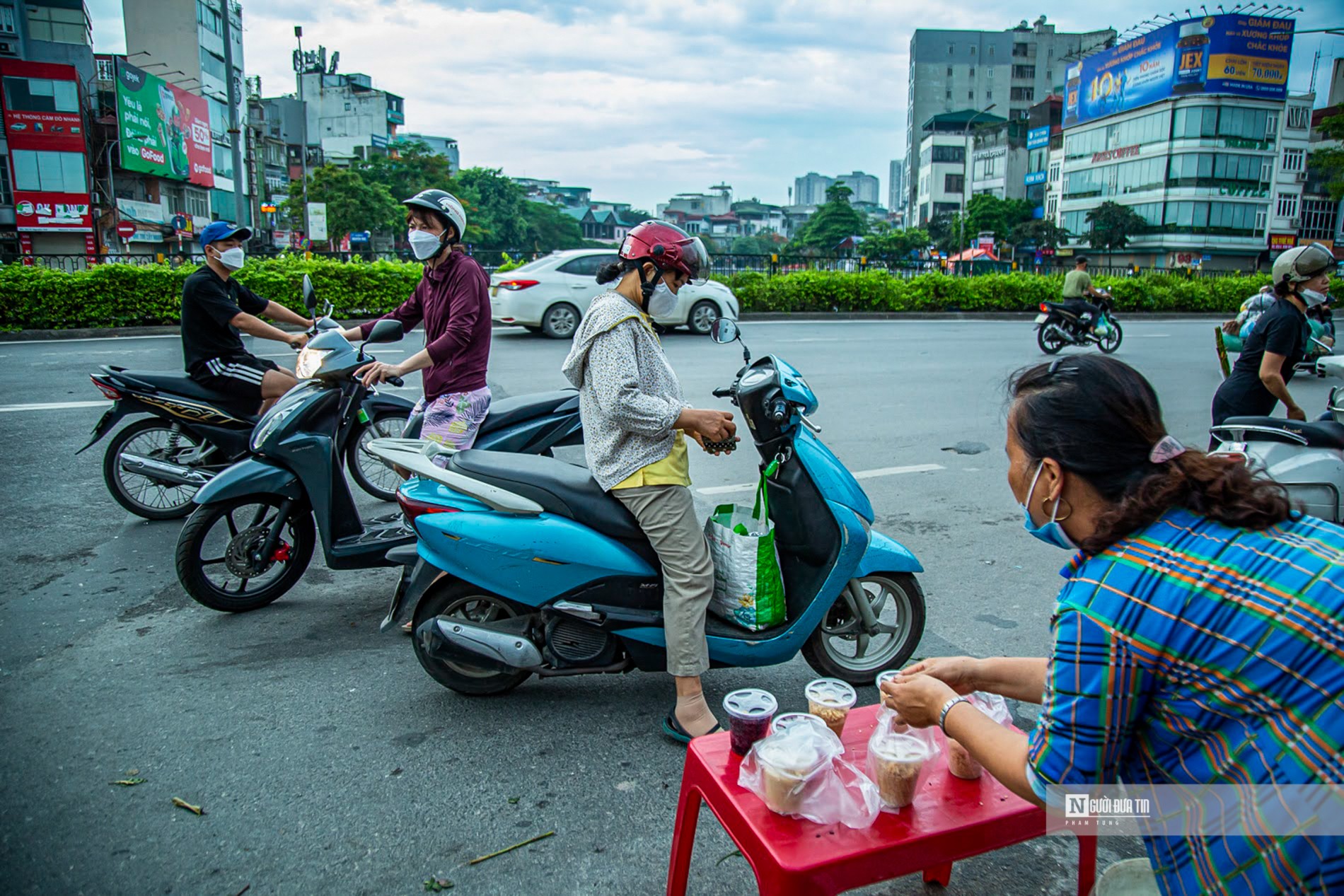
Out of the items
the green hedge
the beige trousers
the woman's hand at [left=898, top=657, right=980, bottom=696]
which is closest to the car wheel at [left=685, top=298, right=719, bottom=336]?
the green hedge

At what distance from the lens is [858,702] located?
Result: 323 centimetres

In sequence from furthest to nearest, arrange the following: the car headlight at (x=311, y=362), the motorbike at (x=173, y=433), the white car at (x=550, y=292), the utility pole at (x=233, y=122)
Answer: the utility pole at (x=233, y=122)
the white car at (x=550, y=292)
the motorbike at (x=173, y=433)
the car headlight at (x=311, y=362)

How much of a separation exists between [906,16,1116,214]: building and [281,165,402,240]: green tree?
7657 cm

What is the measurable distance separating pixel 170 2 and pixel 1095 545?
2490 inches

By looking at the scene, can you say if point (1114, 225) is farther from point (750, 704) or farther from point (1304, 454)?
point (750, 704)

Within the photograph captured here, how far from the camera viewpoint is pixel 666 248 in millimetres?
2869

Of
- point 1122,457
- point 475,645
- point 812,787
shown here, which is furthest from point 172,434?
point 1122,457

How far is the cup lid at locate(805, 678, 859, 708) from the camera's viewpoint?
220 centimetres

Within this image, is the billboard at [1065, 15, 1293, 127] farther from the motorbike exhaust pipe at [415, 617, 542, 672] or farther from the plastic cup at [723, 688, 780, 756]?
the plastic cup at [723, 688, 780, 756]

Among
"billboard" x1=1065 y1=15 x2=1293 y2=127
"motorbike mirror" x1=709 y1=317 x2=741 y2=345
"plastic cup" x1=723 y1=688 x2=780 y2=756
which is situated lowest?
"plastic cup" x1=723 y1=688 x2=780 y2=756

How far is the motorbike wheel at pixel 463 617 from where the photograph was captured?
3.13m

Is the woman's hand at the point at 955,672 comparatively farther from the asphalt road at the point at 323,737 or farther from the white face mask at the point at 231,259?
the white face mask at the point at 231,259

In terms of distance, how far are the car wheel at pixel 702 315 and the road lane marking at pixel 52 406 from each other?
892cm

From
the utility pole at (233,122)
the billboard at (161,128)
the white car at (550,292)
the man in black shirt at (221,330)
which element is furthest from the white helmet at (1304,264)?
the billboard at (161,128)
